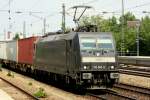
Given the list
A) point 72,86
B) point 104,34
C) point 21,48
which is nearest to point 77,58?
point 104,34

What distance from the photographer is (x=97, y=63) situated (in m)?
21.0

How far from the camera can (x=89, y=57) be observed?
21.1 meters

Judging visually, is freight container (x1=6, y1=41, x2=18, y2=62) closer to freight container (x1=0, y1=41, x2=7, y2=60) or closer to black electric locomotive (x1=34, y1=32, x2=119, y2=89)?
freight container (x1=0, y1=41, x2=7, y2=60)

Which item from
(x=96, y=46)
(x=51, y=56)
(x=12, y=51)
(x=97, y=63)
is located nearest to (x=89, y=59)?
(x=97, y=63)

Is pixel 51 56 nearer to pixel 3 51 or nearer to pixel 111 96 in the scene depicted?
pixel 111 96

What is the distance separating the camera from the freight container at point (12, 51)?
4646cm

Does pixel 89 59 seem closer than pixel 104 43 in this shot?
Yes

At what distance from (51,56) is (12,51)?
75.1 feet

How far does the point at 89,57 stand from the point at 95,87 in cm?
135

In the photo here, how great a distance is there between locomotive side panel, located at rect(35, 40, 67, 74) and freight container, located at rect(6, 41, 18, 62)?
1391 centimetres

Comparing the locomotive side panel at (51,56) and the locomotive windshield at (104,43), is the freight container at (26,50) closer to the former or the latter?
the locomotive side panel at (51,56)

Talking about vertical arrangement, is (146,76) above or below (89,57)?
below

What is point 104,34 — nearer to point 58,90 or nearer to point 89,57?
point 89,57

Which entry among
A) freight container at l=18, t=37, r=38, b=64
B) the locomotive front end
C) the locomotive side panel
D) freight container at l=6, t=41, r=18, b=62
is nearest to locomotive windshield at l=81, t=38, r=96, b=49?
the locomotive front end
